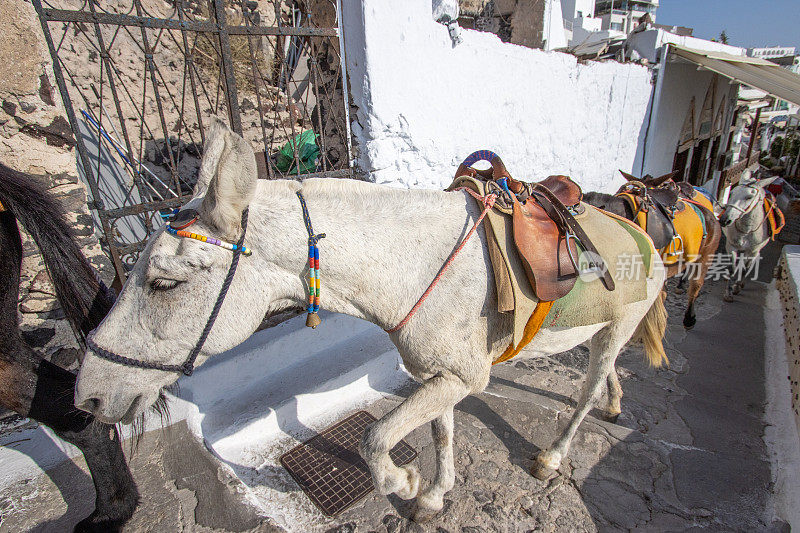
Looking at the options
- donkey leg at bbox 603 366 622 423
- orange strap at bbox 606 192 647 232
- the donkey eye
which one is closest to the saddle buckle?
orange strap at bbox 606 192 647 232

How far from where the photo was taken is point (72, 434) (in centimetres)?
180

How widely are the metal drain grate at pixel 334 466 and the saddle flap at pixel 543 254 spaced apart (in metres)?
1.60

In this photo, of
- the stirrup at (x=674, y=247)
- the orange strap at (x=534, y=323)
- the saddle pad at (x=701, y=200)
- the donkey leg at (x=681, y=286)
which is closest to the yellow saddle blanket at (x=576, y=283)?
the orange strap at (x=534, y=323)

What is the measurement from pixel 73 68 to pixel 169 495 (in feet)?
18.5

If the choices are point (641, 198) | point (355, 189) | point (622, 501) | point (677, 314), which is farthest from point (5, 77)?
point (677, 314)

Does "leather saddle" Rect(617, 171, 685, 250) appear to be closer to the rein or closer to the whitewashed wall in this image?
the whitewashed wall

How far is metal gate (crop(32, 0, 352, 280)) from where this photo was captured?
92.4 inches

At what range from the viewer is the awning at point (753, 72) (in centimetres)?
527

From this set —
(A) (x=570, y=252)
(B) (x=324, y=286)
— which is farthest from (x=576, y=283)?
(B) (x=324, y=286)

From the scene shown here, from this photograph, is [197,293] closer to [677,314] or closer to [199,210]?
[199,210]

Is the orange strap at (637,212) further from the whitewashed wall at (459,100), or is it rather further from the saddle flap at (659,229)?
the whitewashed wall at (459,100)

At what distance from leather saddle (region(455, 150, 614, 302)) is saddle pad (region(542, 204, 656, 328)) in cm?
11

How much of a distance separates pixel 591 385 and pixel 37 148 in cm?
351

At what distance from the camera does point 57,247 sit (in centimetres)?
172
